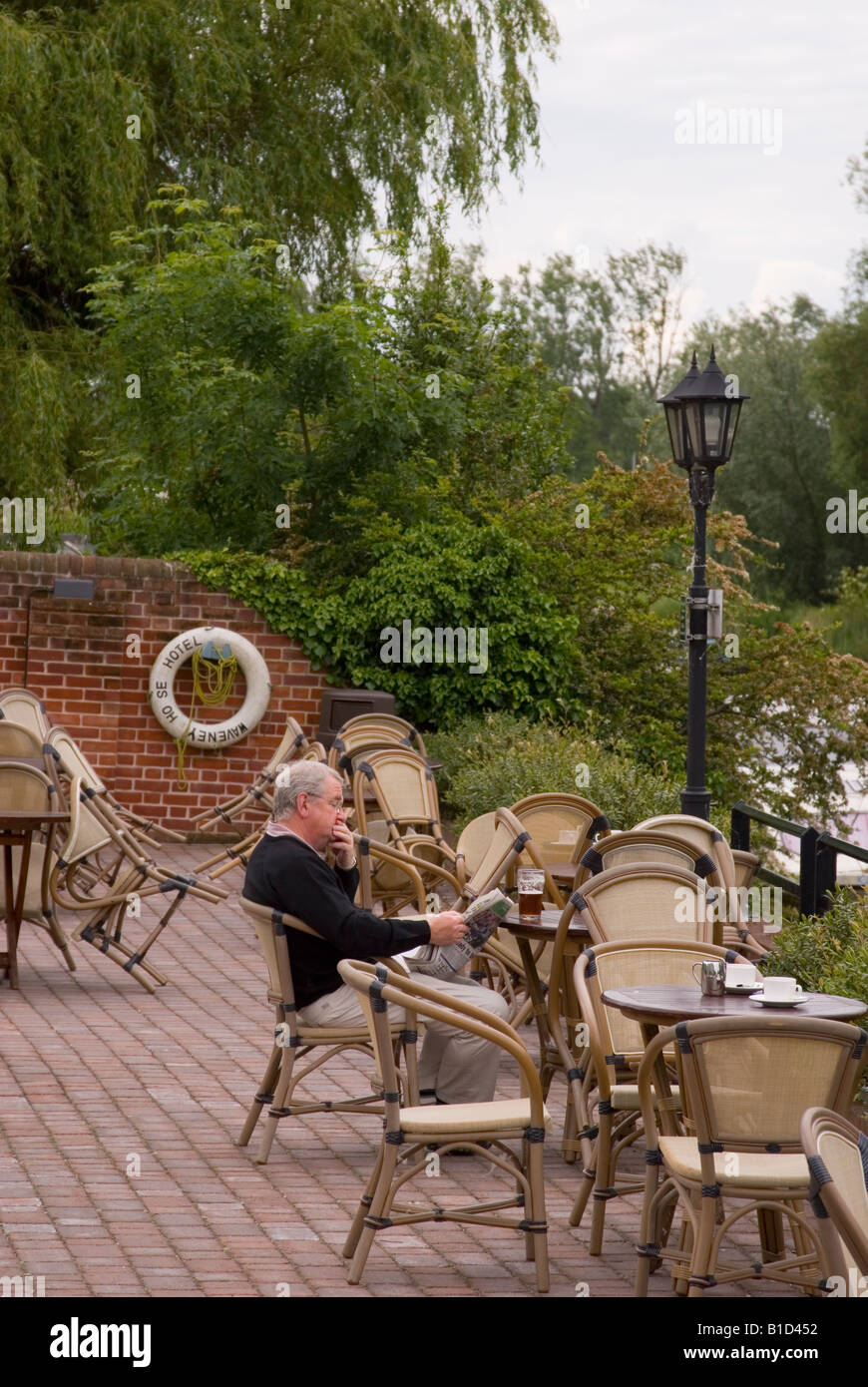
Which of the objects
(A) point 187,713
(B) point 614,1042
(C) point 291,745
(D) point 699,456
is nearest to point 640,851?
(B) point 614,1042

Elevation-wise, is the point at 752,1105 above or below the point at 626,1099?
above

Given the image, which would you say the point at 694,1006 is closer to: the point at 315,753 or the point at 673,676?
the point at 315,753

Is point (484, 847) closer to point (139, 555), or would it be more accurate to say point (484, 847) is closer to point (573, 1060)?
point (573, 1060)

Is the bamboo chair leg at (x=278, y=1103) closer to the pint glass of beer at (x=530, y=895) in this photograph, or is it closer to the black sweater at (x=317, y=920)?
the black sweater at (x=317, y=920)

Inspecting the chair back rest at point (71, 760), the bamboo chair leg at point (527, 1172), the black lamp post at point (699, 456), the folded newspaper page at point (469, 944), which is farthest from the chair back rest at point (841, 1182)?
the black lamp post at point (699, 456)

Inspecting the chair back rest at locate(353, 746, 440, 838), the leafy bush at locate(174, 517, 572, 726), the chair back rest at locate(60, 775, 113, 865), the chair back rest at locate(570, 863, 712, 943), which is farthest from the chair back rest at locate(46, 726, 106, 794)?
the leafy bush at locate(174, 517, 572, 726)

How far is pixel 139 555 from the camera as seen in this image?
51.0 ft

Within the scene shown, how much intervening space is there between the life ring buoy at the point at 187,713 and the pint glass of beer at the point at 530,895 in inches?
313

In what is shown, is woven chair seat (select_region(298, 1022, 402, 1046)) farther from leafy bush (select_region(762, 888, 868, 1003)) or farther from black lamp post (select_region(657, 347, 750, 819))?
black lamp post (select_region(657, 347, 750, 819))

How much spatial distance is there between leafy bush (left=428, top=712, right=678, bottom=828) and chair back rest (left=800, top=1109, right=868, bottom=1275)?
6709 millimetres

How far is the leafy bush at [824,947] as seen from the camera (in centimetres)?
618

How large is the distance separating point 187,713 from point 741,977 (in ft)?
31.6

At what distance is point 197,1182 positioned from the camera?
5453 millimetres

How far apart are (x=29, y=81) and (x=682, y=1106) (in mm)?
13052
